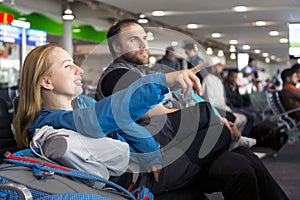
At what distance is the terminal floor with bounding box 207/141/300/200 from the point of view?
164 inches

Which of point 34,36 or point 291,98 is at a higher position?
point 34,36

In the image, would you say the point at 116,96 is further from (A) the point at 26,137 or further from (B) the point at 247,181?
(B) the point at 247,181

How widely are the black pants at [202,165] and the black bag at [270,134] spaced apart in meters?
4.78

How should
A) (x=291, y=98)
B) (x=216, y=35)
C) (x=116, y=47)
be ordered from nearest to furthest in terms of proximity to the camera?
(x=116, y=47) < (x=291, y=98) < (x=216, y=35)

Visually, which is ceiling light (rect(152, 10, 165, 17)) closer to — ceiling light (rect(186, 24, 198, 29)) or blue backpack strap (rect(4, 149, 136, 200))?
ceiling light (rect(186, 24, 198, 29))

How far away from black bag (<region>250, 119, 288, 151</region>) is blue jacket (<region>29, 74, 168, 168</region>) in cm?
565

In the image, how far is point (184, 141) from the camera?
2047 millimetres

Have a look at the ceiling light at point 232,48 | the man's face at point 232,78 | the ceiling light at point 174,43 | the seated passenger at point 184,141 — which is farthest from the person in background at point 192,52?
the ceiling light at point 232,48

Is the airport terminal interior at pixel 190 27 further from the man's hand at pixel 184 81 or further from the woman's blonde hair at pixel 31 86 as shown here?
the man's hand at pixel 184 81

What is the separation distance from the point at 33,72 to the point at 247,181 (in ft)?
3.32

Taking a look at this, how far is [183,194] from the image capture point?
212 centimetres

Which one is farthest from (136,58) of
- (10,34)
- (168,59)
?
(10,34)

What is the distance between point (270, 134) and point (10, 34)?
6711 mm

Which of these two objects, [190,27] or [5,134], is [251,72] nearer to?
[190,27]
